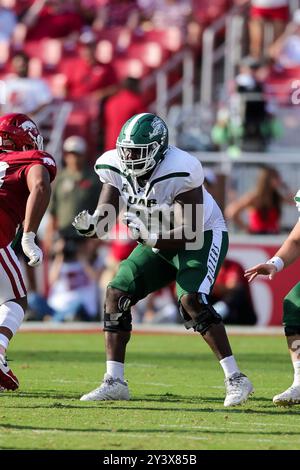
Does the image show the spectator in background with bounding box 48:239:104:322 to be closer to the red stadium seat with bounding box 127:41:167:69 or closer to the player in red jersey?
the red stadium seat with bounding box 127:41:167:69

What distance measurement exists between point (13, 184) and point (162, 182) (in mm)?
913

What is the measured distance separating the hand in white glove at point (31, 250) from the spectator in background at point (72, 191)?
671 centimetres

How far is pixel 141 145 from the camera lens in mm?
6379

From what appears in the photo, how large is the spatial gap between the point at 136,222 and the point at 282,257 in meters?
0.87

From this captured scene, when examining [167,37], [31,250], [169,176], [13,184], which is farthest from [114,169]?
[167,37]

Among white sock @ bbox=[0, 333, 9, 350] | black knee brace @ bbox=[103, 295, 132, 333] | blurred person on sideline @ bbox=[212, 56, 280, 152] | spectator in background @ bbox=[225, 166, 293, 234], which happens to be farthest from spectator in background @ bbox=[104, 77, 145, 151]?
white sock @ bbox=[0, 333, 9, 350]

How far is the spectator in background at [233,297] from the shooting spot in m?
12.7

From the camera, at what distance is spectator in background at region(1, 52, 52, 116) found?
14586 millimetres

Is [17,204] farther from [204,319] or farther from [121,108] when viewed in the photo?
[121,108]

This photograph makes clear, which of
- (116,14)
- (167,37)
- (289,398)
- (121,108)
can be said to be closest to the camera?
(289,398)

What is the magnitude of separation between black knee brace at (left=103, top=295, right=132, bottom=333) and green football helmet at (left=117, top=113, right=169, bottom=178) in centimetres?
75

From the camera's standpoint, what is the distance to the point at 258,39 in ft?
51.4
